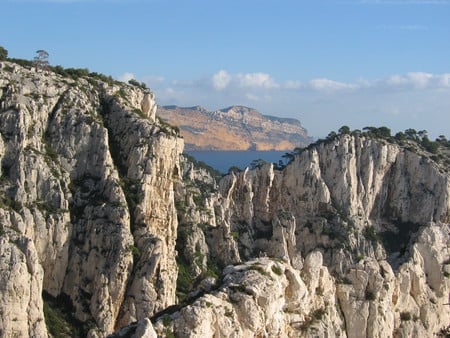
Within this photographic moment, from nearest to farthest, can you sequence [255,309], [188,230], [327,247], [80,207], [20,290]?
[255,309] → [20,290] → [80,207] → [188,230] → [327,247]

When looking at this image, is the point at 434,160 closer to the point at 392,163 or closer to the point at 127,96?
the point at 392,163

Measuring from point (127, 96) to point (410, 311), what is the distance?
59224mm

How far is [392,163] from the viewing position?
13562cm

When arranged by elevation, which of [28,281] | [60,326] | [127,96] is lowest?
[60,326]

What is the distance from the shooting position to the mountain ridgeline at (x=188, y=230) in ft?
160

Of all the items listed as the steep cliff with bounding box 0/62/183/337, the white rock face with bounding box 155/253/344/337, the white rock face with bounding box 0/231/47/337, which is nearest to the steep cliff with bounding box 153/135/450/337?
the white rock face with bounding box 155/253/344/337

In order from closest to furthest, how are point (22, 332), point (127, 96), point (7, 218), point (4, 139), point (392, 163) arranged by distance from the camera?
point (22, 332), point (7, 218), point (4, 139), point (127, 96), point (392, 163)

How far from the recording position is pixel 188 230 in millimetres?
106375

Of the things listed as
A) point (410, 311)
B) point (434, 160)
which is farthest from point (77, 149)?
point (434, 160)

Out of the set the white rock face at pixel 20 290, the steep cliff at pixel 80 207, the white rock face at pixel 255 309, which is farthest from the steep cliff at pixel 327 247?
the white rock face at pixel 20 290

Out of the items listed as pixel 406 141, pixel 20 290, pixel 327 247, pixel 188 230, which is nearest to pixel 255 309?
pixel 20 290

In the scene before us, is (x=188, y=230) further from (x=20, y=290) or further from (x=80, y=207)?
(x=20, y=290)

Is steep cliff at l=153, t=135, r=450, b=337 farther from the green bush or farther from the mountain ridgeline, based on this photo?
the green bush

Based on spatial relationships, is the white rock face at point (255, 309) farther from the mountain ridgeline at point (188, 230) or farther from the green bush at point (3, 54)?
the green bush at point (3, 54)
